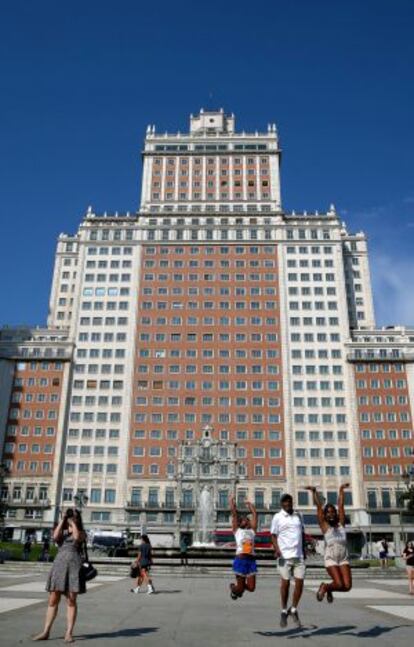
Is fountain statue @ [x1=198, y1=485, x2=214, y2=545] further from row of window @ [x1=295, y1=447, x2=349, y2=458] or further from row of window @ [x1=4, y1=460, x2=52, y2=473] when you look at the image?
row of window @ [x1=4, y1=460, x2=52, y2=473]

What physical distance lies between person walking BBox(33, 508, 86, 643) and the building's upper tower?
325ft

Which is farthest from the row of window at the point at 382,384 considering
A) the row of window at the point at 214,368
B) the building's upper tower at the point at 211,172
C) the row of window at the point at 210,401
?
the building's upper tower at the point at 211,172

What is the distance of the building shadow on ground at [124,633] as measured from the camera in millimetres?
8633

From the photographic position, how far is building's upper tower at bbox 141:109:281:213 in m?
A: 107

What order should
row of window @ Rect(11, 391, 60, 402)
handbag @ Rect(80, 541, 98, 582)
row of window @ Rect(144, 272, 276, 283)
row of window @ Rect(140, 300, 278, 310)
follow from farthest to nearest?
row of window @ Rect(144, 272, 276, 283)
row of window @ Rect(140, 300, 278, 310)
row of window @ Rect(11, 391, 60, 402)
handbag @ Rect(80, 541, 98, 582)

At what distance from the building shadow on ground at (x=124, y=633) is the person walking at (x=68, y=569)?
0.39 meters

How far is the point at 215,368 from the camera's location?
91.2 m

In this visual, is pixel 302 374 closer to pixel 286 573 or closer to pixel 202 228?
pixel 202 228

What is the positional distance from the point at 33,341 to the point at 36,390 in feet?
28.9

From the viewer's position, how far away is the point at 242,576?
12.0 metres

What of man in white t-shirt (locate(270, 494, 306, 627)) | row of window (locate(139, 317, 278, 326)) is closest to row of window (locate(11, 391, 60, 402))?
row of window (locate(139, 317, 278, 326))

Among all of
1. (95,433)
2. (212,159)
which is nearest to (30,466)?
(95,433)

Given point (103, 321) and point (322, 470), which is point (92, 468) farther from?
point (322, 470)

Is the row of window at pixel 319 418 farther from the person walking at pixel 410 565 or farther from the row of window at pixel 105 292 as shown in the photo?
the person walking at pixel 410 565
